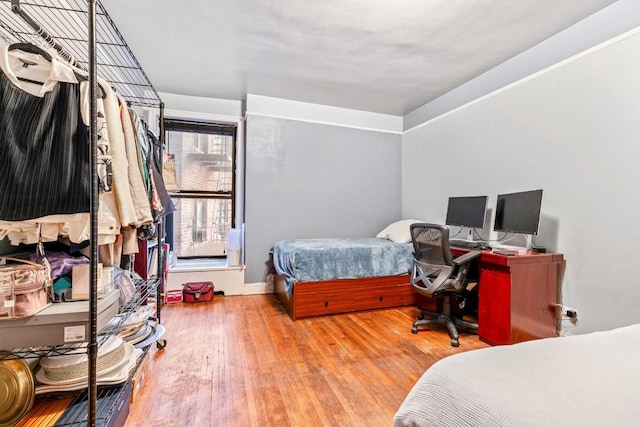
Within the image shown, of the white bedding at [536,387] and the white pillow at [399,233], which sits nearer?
the white bedding at [536,387]

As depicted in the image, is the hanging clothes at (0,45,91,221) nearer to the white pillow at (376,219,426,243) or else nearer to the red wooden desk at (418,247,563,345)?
the red wooden desk at (418,247,563,345)

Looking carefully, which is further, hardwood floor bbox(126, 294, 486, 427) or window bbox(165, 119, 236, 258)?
window bbox(165, 119, 236, 258)

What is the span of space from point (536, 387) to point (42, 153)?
1.71 meters

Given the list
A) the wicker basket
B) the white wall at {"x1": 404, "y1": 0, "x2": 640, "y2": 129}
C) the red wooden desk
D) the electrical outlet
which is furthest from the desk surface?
the wicker basket

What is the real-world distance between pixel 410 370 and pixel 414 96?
10.4ft

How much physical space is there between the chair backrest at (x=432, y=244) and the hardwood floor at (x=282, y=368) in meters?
0.68

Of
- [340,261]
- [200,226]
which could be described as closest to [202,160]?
[200,226]

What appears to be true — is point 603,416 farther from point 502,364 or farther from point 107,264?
point 107,264

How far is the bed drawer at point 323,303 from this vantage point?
118 inches

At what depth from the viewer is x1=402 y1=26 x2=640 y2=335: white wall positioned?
210cm

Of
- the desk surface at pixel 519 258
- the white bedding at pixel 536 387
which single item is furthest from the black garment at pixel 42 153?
the desk surface at pixel 519 258

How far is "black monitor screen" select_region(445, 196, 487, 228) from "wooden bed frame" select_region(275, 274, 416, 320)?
0.83 meters

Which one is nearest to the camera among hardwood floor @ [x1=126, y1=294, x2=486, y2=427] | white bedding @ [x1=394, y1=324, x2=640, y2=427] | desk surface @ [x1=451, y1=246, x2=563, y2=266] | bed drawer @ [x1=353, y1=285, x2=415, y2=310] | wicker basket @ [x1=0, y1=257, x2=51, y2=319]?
white bedding @ [x1=394, y1=324, x2=640, y2=427]

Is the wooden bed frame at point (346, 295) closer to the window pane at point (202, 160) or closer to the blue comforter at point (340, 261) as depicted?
the blue comforter at point (340, 261)
